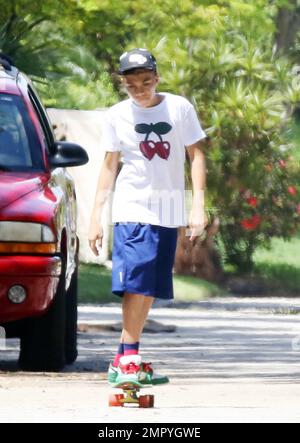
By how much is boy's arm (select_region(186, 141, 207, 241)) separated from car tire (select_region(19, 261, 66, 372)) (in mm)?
1916

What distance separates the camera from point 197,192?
1016 centimetres

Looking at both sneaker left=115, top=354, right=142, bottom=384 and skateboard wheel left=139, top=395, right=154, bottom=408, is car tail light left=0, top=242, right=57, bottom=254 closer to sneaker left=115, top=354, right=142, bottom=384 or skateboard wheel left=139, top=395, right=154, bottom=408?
sneaker left=115, top=354, right=142, bottom=384

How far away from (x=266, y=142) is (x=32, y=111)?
A: 619 inches

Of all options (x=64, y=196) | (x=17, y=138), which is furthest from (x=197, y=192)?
(x=17, y=138)

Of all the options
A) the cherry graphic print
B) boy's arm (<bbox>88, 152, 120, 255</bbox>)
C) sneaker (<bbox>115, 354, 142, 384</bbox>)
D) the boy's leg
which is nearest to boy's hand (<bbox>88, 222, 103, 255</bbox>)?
boy's arm (<bbox>88, 152, 120, 255</bbox>)

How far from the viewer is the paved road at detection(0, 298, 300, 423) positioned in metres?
9.12

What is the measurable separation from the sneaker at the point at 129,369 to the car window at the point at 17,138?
8.39 feet

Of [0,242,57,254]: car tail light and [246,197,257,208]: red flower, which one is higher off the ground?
[246,197,257,208]: red flower

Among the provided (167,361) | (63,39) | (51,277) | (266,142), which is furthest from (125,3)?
(51,277)

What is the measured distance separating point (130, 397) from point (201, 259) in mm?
17969

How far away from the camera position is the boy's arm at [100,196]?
394 inches

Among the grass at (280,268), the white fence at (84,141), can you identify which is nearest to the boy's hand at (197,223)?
the grass at (280,268)

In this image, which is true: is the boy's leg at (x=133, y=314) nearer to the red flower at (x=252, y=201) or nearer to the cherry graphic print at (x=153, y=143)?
the cherry graphic print at (x=153, y=143)

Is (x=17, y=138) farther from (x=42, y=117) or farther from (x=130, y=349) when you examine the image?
(x=130, y=349)
